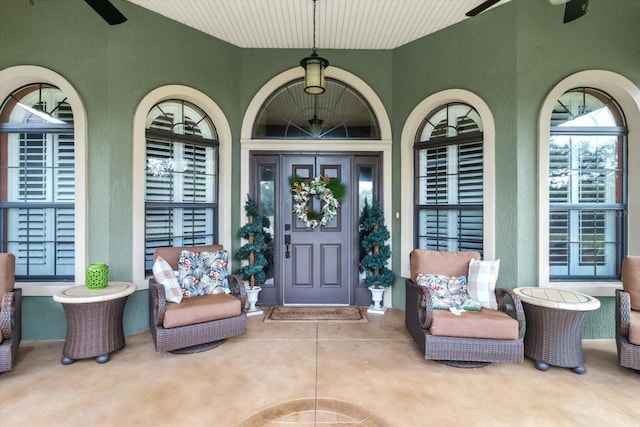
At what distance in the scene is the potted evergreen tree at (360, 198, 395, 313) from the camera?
4.41 meters

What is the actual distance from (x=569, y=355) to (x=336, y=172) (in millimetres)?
3280

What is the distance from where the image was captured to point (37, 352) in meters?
3.26

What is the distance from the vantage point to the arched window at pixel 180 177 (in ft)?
13.3

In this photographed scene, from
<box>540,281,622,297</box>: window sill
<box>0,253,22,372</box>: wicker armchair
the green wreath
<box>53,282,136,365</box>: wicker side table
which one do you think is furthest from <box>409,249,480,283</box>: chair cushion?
<box>0,253,22,372</box>: wicker armchair

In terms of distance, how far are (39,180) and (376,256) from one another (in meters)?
4.06

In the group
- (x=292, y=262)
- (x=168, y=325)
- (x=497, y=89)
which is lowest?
(x=168, y=325)

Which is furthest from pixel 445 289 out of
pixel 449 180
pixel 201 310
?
pixel 201 310

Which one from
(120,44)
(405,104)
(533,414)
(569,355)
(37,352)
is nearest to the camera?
(533,414)

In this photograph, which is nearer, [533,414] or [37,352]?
[533,414]

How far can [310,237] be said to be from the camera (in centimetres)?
479

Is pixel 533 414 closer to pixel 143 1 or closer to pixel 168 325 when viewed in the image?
pixel 168 325

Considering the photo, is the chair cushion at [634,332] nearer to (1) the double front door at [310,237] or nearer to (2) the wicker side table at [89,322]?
(1) the double front door at [310,237]

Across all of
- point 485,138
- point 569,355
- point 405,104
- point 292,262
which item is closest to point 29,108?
point 292,262

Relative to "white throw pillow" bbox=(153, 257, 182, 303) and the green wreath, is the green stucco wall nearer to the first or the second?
"white throw pillow" bbox=(153, 257, 182, 303)
